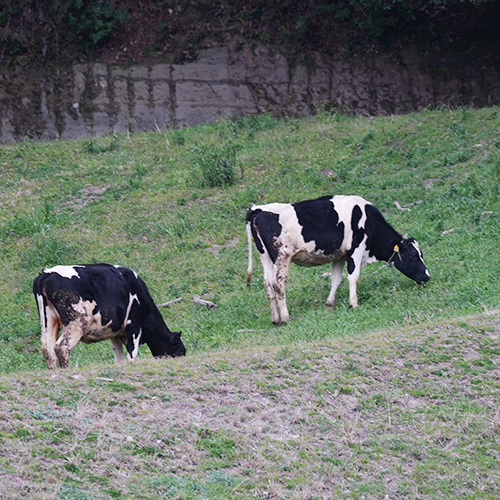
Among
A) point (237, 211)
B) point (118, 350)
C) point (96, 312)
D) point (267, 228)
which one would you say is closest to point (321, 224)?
point (267, 228)

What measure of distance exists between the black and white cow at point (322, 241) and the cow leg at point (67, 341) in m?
3.89

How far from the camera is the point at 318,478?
7148mm

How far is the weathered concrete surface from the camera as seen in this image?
27.6 metres

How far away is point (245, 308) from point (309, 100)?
588 inches

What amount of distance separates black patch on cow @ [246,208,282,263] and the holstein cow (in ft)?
9.11

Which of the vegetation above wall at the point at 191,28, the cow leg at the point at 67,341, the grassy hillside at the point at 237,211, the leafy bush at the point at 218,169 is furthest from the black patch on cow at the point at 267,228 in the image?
the vegetation above wall at the point at 191,28

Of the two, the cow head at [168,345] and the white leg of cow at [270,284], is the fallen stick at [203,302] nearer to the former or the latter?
the white leg of cow at [270,284]

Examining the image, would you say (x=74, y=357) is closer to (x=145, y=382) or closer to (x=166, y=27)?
(x=145, y=382)

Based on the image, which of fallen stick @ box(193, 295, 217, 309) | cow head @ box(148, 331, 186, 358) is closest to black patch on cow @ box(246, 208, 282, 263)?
fallen stick @ box(193, 295, 217, 309)

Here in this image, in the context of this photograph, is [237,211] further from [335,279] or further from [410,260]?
[410,260]

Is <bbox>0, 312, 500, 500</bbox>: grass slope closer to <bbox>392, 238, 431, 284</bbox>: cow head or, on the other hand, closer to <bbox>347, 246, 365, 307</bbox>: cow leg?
<bbox>347, 246, 365, 307</bbox>: cow leg

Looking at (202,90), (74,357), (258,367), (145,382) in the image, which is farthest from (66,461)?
(202,90)

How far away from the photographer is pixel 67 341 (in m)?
10.3

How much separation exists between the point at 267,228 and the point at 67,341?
437 centimetres
